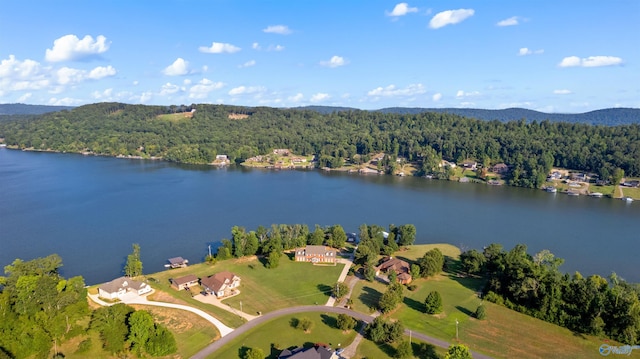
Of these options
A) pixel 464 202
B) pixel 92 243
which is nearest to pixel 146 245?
pixel 92 243

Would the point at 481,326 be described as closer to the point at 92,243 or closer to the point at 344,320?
the point at 344,320

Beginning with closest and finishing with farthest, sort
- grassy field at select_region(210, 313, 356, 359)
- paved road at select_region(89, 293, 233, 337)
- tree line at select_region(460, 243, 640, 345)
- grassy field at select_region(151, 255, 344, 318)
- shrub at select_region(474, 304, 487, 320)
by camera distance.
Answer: grassy field at select_region(210, 313, 356, 359), tree line at select_region(460, 243, 640, 345), paved road at select_region(89, 293, 233, 337), shrub at select_region(474, 304, 487, 320), grassy field at select_region(151, 255, 344, 318)

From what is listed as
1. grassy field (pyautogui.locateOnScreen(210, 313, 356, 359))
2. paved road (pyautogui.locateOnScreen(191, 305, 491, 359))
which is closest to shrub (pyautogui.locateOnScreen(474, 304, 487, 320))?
paved road (pyautogui.locateOnScreen(191, 305, 491, 359))

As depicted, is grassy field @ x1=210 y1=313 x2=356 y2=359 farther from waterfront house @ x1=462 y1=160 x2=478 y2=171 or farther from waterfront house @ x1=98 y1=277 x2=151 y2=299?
waterfront house @ x1=462 y1=160 x2=478 y2=171

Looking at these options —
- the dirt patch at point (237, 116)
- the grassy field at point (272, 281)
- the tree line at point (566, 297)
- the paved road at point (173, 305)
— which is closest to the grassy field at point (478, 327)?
the tree line at point (566, 297)

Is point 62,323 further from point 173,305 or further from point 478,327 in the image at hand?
point 478,327

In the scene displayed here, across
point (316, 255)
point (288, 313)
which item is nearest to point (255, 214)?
point (316, 255)

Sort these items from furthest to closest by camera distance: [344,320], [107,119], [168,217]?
1. [107,119]
2. [168,217]
3. [344,320]
